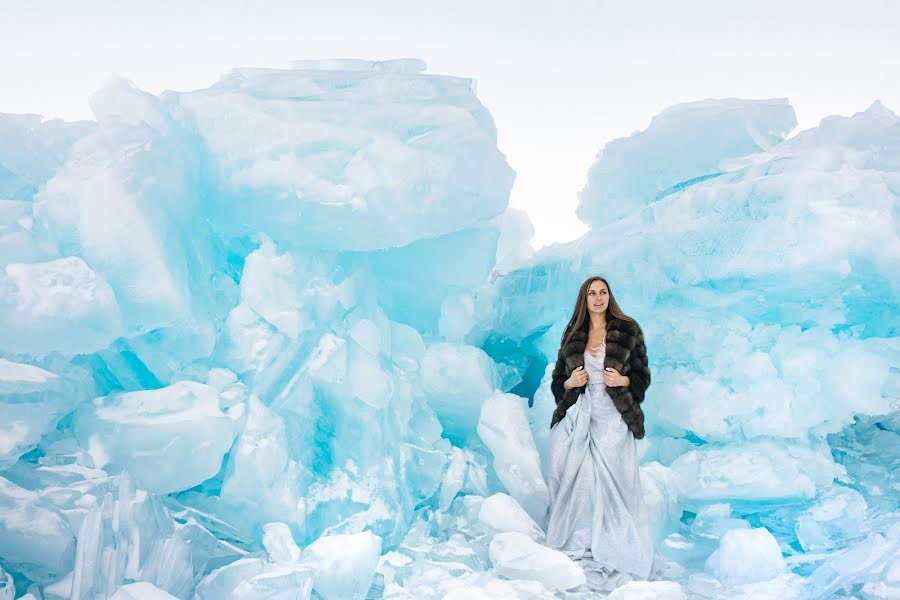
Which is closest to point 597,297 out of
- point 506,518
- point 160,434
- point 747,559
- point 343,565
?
point 506,518

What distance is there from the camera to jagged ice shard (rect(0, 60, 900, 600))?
300cm

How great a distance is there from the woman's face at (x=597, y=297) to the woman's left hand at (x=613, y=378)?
0.34m

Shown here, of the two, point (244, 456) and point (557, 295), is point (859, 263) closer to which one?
point (557, 295)

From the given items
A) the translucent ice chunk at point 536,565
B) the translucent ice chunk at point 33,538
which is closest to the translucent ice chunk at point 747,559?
the translucent ice chunk at point 536,565

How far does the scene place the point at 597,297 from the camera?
3725 mm

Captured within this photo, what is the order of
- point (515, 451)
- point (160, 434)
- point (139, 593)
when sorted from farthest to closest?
point (515, 451) < point (160, 434) < point (139, 593)

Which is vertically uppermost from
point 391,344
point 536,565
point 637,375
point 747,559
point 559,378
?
point 637,375

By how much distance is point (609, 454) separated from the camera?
3619 millimetres

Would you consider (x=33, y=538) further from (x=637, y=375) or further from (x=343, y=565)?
(x=637, y=375)

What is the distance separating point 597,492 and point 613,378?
597 millimetres

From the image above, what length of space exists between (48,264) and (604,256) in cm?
328

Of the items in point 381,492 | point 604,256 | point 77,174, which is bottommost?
point 381,492

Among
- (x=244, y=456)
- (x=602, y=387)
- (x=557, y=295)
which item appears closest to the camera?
(x=244, y=456)

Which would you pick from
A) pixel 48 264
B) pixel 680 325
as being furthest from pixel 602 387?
pixel 48 264
